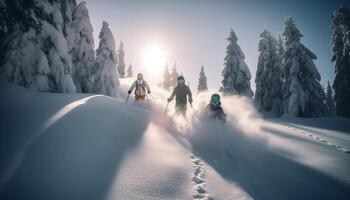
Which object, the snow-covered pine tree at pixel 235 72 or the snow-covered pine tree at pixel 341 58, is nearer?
the snow-covered pine tree at pixel 341 58

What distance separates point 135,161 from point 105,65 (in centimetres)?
2120

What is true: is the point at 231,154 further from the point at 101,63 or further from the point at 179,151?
the point at 101,63

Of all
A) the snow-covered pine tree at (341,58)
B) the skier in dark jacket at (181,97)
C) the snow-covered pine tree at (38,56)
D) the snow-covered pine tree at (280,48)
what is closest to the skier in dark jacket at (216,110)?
the skier in dark jacket at (181,97)

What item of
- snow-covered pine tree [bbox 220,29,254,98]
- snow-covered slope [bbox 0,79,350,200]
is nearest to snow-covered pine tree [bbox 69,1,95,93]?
snow-covered slope [bbox 0,79,350,200]

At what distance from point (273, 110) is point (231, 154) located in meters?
32.3

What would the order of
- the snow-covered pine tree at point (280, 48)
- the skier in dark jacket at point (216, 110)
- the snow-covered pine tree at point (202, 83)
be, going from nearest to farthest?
the skier in dark jacket at point (216, 110)
the snow-covered pine tree at point (280, 48)
the snow-covered pine tree at point (202, 83)

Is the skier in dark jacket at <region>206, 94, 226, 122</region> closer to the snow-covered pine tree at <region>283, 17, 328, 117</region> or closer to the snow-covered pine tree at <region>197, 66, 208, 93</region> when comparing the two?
the snow-covered pine tree at <region>283, 17, 328, 117</region>

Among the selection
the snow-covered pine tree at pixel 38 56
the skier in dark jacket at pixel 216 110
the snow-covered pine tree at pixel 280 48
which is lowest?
the skier in dark jacket at pixel 216 110

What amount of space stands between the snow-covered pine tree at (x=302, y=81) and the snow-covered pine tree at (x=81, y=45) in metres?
24.0

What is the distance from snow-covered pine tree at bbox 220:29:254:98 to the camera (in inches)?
1254

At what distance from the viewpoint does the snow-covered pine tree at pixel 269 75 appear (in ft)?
112

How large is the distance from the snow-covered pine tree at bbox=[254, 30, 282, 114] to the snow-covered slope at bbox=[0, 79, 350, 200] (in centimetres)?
2965

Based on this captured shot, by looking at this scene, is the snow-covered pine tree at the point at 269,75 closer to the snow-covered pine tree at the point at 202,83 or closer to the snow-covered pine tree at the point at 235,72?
the snow-covered pine tree at the point at 235,72

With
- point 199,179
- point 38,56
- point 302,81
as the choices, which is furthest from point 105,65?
point 302,81
